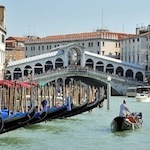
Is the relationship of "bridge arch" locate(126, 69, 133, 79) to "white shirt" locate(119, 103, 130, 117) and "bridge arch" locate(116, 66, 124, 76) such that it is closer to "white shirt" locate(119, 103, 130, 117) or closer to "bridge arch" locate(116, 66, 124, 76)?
"bridge arch" locate(116, 66, 124, 76)

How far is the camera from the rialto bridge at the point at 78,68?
33.3m

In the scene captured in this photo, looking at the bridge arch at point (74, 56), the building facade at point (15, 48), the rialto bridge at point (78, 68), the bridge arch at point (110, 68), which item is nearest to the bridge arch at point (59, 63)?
the rialto bridge at point (78, 68)

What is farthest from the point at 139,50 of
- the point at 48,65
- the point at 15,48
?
the point at 15,48

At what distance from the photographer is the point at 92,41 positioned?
4388 cm

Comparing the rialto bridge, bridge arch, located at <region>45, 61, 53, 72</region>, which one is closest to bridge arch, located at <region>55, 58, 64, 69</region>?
the rialto bridge

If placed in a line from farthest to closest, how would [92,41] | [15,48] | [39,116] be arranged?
[15,48] < [92,41] < [39,116]

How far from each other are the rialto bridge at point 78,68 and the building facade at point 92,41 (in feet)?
20.5

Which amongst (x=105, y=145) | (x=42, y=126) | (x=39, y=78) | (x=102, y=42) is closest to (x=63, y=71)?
(x=39, y=78)

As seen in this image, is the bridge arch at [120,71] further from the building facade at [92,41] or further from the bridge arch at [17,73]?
the building facade at [92,41]

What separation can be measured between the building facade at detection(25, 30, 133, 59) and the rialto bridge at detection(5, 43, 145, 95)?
626 centimetres

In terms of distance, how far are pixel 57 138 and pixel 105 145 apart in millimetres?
1189

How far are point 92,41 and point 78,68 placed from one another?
10.8 meters

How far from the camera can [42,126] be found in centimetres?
1312

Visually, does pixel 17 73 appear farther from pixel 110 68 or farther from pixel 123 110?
pixel 123 110
